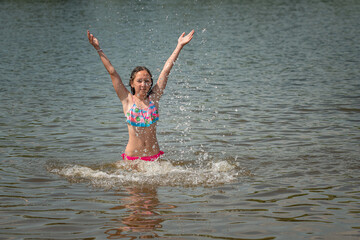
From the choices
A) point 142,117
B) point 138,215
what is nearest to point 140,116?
point 142,117

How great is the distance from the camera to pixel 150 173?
8.48m

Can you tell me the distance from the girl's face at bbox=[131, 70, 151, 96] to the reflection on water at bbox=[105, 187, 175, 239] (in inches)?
68.4

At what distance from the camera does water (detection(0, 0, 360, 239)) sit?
634 cm

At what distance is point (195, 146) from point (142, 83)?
258 cm

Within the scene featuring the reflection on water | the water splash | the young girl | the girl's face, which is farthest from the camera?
the young girl

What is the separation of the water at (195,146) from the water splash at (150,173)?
0.10 ft

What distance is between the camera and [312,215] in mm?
6418

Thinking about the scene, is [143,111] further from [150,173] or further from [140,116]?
[150,173]

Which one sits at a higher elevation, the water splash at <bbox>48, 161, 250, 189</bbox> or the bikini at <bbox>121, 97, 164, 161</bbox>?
the bikini at <bbox>121, 97, 164, 161</bbox>

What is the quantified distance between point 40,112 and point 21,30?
1016 inches

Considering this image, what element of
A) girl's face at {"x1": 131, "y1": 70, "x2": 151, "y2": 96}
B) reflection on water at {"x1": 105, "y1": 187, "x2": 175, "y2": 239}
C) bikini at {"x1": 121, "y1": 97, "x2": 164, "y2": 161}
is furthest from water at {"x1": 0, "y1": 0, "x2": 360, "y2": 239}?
girl's face at {"x1": 131, "y1": 70, "x2": 151, "y2": 96}

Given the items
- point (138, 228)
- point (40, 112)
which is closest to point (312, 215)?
point (138, 228)

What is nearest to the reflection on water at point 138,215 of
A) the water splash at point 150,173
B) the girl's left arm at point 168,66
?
the water splash at point 150,173

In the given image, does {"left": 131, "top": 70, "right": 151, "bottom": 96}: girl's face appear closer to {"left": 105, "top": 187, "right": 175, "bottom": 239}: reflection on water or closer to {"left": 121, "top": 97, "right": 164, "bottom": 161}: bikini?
{"left": 121, "top": 97, "right": 164, "bottom": 161}: bikini
